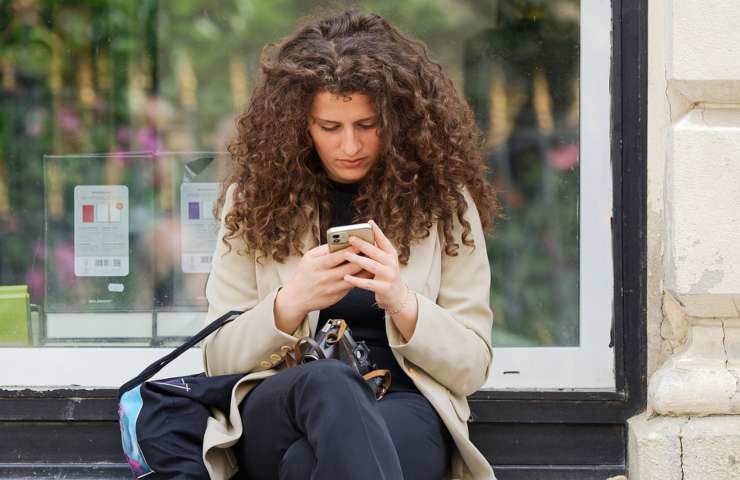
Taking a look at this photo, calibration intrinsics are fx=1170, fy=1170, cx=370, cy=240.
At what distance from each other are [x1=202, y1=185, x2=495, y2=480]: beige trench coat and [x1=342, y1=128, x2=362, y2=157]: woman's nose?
266mm

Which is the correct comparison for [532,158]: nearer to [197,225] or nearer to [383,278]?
[197,225]

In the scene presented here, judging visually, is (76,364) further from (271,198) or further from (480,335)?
(480,335)

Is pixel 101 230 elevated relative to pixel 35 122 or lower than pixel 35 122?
lower

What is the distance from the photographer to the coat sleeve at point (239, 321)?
9.17ft

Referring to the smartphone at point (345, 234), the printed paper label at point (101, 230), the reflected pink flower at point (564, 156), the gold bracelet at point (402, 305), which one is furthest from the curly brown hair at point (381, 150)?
the printed paper label at point (101, 230)

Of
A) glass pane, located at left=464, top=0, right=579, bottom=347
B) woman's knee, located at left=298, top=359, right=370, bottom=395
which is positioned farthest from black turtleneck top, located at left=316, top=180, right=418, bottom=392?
glass pane, located at left=464, top=0, right=579, bottom=347

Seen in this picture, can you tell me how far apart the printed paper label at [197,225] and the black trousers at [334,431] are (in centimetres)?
134

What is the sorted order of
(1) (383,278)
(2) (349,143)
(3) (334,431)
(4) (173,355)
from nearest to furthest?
(3) (334,431), (1) (383,278), (4) (173,355), (2) (349,143)

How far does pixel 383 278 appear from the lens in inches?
104

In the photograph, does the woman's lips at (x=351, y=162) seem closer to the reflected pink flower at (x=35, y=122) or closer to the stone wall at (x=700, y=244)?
the stone wall at (x=700, y=244)

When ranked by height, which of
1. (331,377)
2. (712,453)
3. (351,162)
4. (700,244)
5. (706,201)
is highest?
(351,162)

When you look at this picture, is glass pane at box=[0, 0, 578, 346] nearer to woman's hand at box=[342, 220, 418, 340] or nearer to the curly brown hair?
the curly brown hair

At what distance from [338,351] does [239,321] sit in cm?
26

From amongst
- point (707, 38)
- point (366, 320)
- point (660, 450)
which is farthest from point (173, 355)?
point (707, 38)
